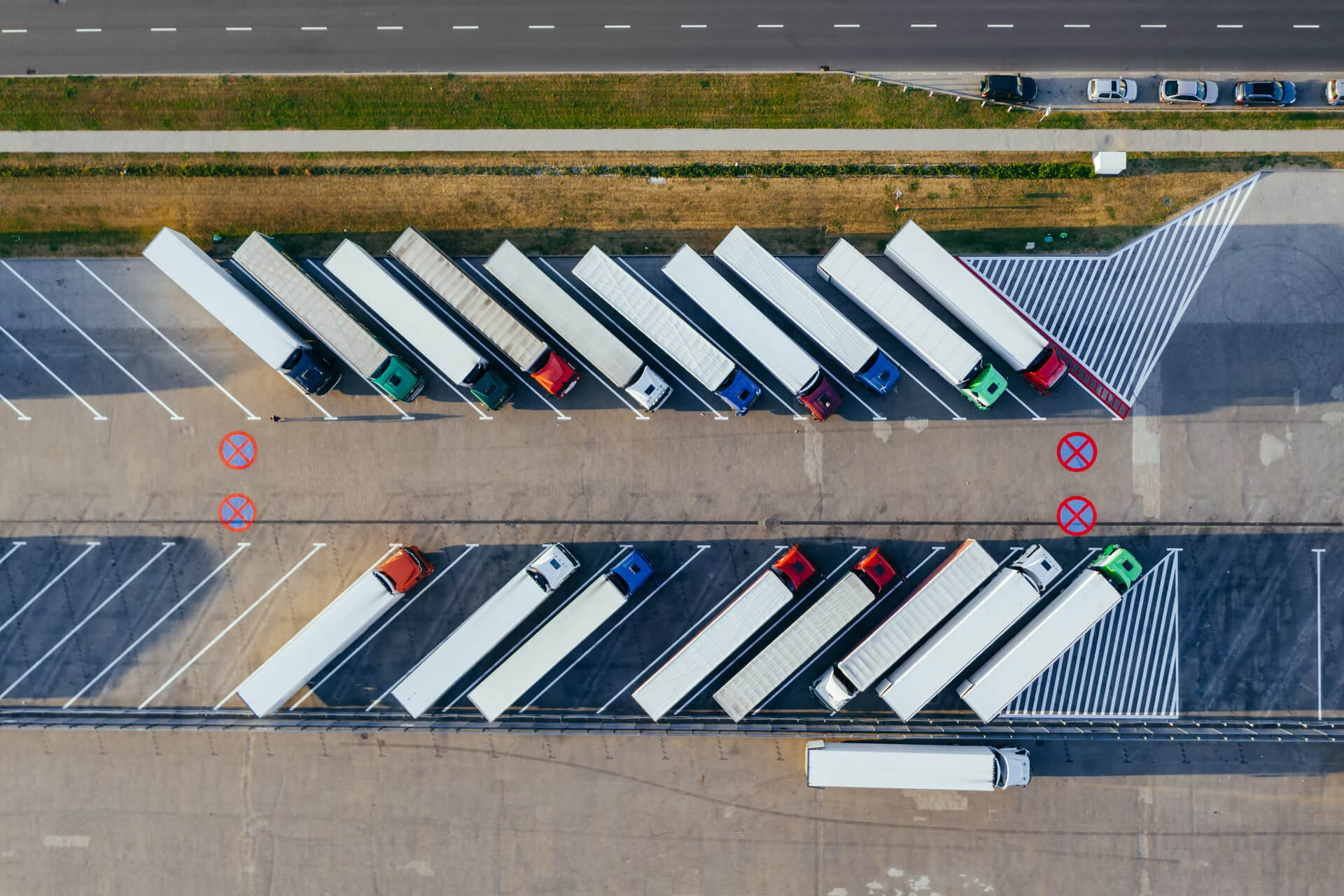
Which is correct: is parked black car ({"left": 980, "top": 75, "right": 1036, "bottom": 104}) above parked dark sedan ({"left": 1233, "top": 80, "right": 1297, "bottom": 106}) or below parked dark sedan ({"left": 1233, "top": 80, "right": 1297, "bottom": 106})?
above

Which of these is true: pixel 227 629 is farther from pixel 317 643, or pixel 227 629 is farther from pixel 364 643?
pixel 364 643

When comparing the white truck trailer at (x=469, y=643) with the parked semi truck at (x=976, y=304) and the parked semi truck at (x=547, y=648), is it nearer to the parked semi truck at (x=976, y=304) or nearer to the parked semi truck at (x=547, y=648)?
the parked semi truck at (x=547, y=648)

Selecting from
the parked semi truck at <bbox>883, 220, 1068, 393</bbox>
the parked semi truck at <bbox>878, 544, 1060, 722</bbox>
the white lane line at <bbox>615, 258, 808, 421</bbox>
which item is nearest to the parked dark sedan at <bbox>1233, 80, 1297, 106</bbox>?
the parked semi truck at <bbox>883, 220, 1068, 393</bbox>

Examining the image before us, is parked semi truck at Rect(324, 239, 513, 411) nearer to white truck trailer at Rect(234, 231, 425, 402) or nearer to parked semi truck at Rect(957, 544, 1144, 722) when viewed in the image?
white truck trailer at Rect(234, 231, 425, 402)

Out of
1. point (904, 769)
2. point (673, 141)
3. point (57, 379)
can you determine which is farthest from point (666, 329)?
point (57, 379)

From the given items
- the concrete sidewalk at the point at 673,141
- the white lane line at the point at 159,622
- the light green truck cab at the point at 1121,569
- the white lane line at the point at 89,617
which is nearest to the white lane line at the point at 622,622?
the white lane line at the point at 159,622

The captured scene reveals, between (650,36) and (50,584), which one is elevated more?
(650,36)

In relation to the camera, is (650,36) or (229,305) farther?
(650,36)
